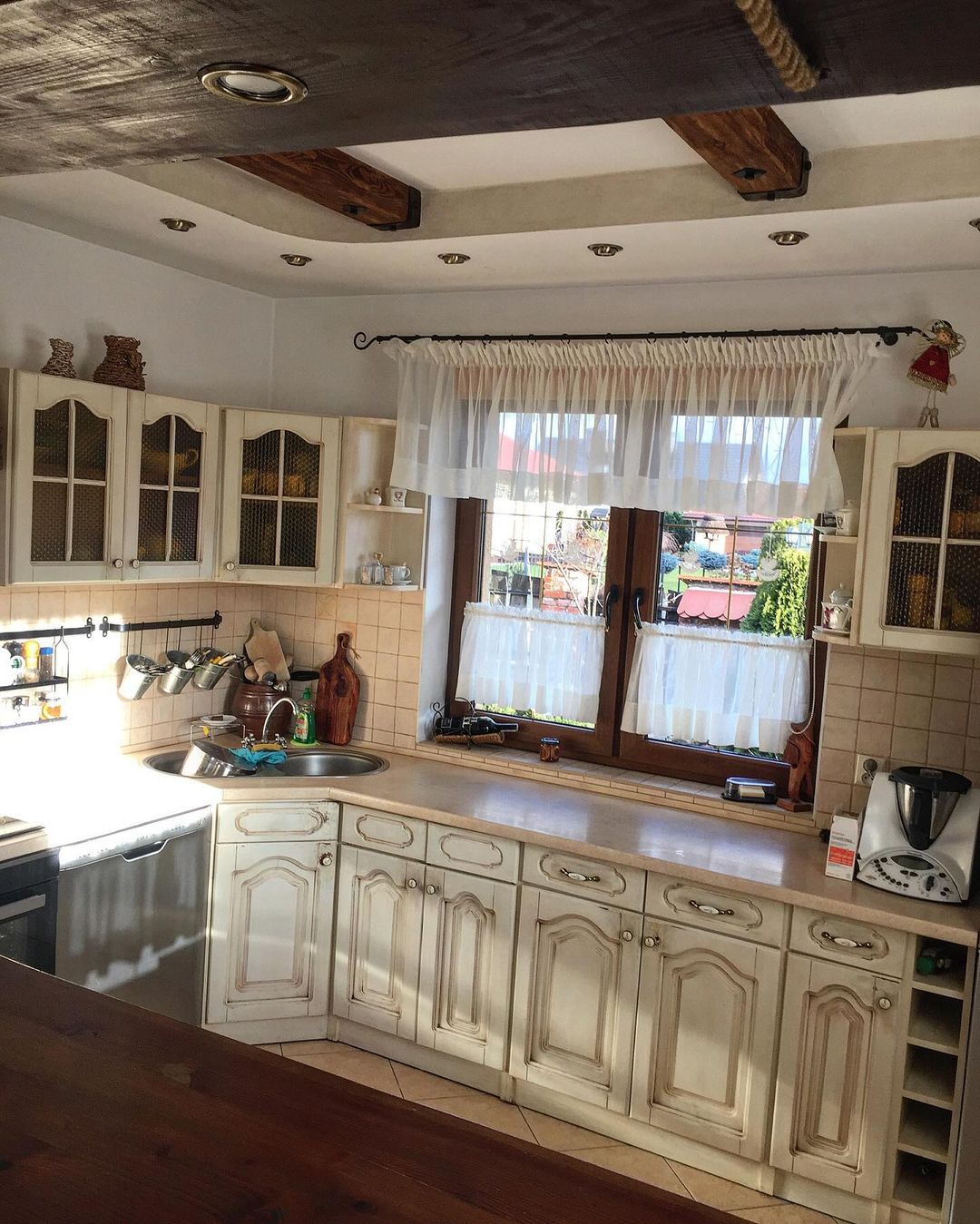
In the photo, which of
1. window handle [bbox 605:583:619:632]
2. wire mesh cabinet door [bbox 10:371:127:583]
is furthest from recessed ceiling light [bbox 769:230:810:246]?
wire mesh cabinet door [bbox 10:371:127:583]

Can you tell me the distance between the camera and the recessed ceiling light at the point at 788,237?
288 centimetres

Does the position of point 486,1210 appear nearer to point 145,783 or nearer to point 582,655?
point 145,783

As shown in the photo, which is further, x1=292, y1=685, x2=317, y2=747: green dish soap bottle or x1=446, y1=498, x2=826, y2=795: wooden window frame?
x1=292, y1=685, x2=317, y2=747: green dish soap bottle

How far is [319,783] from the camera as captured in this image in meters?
3.64

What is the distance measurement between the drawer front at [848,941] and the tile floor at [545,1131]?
0.74 m

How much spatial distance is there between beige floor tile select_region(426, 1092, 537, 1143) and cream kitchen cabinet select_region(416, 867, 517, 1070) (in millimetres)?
135

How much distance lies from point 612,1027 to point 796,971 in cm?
60

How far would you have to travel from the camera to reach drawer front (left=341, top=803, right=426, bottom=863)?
350 cm

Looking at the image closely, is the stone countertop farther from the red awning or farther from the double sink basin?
the red awning

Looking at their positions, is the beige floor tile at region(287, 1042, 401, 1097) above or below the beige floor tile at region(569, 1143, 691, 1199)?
above

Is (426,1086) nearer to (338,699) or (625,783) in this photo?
(625,783)

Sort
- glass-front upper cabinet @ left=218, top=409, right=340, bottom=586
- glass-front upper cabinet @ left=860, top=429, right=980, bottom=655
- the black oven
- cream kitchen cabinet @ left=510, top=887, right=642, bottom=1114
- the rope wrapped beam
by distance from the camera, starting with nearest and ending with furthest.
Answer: the rope wrapped beam < the black oven < glass-front upper cabinet @ left=860, top=429, right=980, bottom=655 < cream kitchen cabinet @ left=510, top=887, right=642, bottom=1114 < glass-front upper cabinet @ left=218, top=409, right=340, bottom=586

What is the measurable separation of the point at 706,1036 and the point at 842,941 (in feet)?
1.67

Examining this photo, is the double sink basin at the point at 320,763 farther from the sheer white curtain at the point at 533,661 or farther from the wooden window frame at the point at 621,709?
the wooden window frame at the point at 621,709
